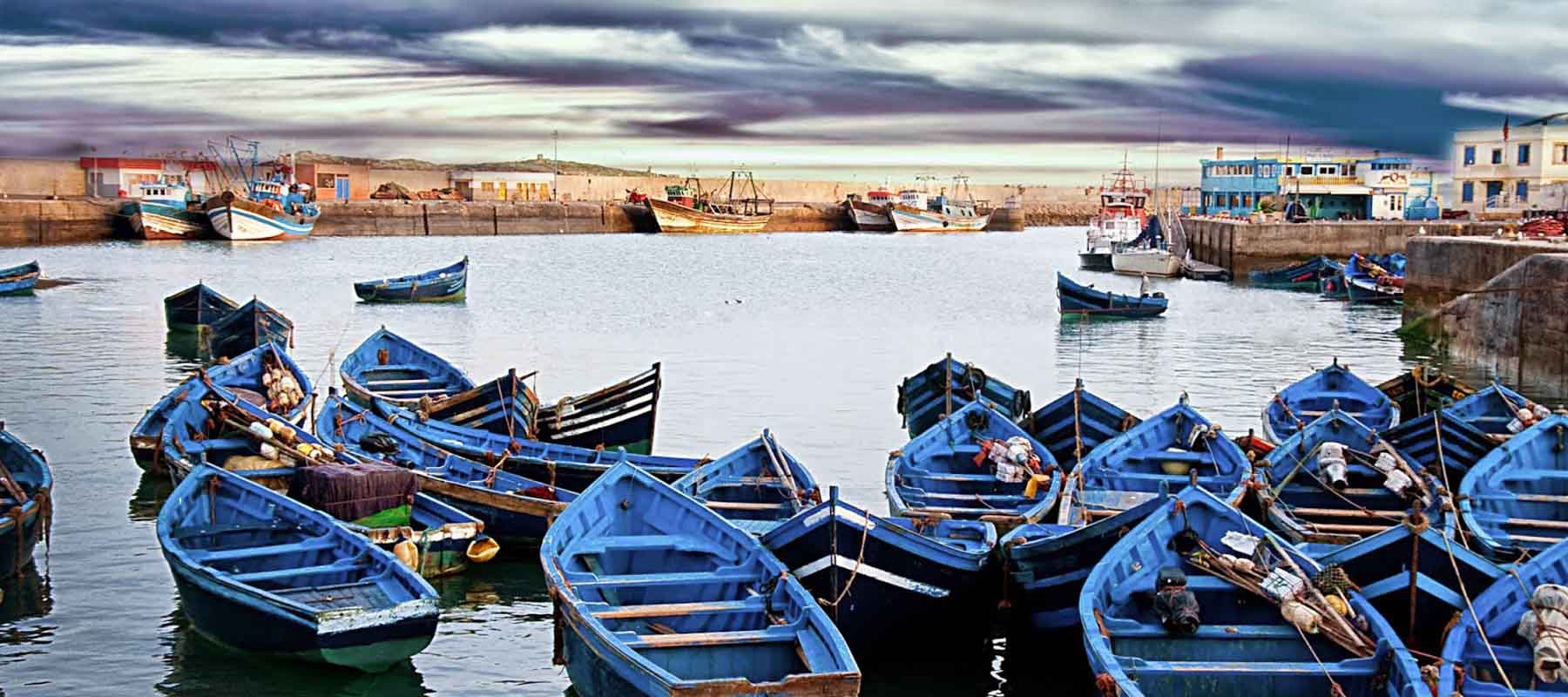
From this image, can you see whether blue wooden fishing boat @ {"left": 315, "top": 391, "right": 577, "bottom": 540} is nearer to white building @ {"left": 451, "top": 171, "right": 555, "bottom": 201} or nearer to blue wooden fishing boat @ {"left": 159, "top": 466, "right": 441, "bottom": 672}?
blue wooden fishing boat @ {"left": 159, "top": 466, "right": 441, "bottom": 672}

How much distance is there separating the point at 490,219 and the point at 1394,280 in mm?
72511

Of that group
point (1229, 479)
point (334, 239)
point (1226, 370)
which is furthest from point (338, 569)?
point (334, 239)

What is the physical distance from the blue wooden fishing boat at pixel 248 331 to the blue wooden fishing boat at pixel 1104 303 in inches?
881

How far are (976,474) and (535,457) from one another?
4.70 meters

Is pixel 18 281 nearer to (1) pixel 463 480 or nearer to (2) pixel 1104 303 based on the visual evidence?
(2) pixel 1104 303

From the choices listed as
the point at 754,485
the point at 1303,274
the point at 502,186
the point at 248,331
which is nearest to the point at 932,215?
the point at 502,186

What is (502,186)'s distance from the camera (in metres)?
132

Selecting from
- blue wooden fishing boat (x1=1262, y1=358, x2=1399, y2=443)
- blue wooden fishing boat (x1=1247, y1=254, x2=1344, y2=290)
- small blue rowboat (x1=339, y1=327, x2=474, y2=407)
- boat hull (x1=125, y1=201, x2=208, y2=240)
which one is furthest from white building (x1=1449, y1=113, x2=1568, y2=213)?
boat hull (x1=125, y1=201, x2=208, y2=240)

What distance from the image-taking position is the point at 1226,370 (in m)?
30.8

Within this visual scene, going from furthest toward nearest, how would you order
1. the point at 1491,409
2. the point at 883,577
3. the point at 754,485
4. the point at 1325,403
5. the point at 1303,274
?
the point at 1303,274 < the point at 1325,403 < the point at 1491,409 < the point at 754,485 < the point at 883,577

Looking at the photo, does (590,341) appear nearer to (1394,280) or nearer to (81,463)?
(81,463)

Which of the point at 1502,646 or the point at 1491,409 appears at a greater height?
the point at 1491,409

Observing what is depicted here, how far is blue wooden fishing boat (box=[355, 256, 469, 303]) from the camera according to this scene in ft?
148

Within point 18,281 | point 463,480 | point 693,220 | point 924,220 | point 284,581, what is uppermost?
point 924,220
